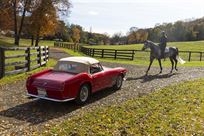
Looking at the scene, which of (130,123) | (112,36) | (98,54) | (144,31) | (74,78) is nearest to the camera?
(130,123)

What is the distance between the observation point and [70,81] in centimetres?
901

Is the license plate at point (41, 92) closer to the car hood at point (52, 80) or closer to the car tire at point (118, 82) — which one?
the car hood at point (52, 80)

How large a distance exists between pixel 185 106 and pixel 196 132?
2209 millimetres

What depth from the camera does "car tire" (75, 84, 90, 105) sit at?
9.49 m

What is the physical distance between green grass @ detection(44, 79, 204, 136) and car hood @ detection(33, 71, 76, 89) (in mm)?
1161

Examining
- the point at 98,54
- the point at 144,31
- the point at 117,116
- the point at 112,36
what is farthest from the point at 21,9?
the point at 112,36

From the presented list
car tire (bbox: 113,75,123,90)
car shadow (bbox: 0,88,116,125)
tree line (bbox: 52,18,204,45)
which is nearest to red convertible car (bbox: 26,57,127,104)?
car shadow (bbox: 0,88,116,125)

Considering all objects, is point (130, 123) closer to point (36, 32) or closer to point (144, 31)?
point (36, 32)

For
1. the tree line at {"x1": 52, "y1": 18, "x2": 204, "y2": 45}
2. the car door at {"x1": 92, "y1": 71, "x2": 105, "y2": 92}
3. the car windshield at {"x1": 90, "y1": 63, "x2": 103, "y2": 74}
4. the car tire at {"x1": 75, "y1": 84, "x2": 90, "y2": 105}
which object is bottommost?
the car tire at {"x1": 75, "y1": 84, "x2": 90, "y2": 105}

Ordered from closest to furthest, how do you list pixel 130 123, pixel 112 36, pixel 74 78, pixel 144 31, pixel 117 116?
pixel 130 123 < pixel 117 116 < pixel 74 78 < pixel 144 31 < pixel 112 36

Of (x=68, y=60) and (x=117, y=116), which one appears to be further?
(x=68, y=60)

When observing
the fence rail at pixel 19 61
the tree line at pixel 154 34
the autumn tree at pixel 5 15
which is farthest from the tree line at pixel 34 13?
the tree line at pixel 154 34

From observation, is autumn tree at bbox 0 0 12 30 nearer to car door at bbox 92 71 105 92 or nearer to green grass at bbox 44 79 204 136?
car door at bbox 92 71 105 92

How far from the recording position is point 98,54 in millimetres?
36781
